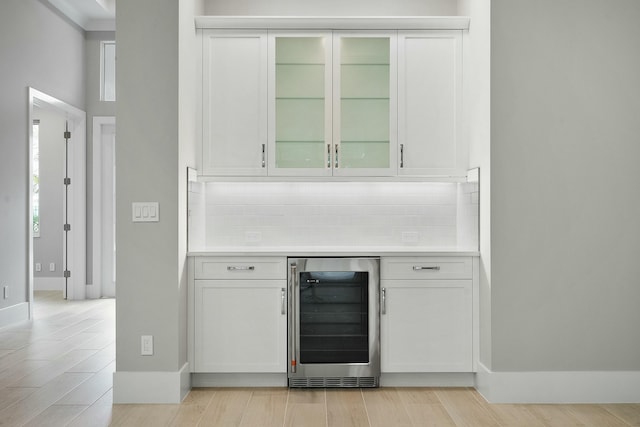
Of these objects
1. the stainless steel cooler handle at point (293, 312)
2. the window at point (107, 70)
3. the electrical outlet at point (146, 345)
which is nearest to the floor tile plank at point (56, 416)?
the electrical outlet at point (146, 345)

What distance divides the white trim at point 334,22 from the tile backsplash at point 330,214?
1.14 meters

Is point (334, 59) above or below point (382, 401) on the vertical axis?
above

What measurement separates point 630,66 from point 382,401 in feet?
8.55

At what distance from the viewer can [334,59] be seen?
12.3 ft

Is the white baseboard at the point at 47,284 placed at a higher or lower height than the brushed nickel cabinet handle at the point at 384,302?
lower

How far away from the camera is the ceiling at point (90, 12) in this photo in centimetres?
641

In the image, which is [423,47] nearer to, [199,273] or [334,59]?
[334,59]

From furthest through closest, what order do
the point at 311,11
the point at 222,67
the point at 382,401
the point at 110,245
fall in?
the point at 110,245 → the point at 311,11 → the point at 222,67 → the point at 382,401

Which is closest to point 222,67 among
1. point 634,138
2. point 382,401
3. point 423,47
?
point 423,47

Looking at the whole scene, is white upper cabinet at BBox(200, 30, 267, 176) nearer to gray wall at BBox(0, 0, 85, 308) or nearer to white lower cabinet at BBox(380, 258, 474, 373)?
white lower cabinet at BBox(380, 258, 474, 373)

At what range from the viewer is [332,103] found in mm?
3752

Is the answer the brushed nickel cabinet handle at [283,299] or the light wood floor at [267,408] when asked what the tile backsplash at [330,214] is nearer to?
the brushed nickel cabinet handle at [283,299]

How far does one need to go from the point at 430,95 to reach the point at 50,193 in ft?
21.1

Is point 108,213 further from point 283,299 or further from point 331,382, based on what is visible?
point 331,382
